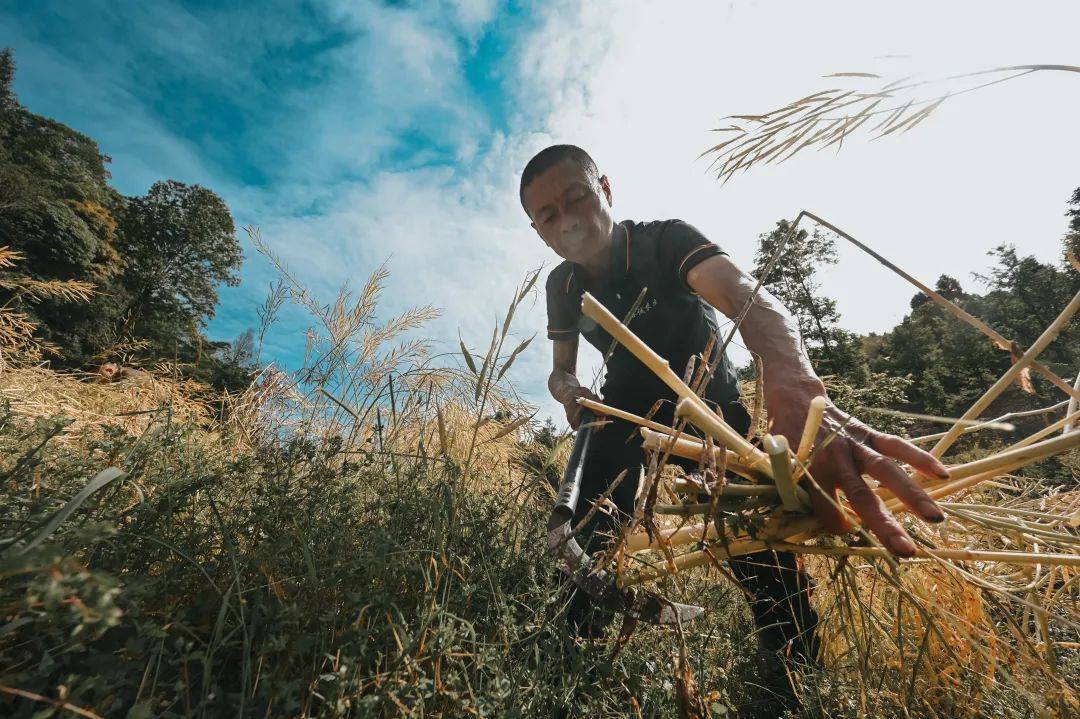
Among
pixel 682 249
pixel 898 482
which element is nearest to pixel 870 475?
pixel 898 482

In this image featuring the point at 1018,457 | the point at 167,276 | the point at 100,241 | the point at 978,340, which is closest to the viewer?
the point at 1018,457

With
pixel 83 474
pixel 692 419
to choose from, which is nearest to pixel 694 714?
pixel 692 419

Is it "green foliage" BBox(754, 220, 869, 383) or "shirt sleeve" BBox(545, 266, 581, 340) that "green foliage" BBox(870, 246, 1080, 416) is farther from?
"shirt sleeve" BBox(545, 266, 581, 340)

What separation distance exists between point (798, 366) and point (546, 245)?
2.06m

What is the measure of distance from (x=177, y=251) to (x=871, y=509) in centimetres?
2823

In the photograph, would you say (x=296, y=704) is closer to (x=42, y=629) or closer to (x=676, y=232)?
(x=42, y=629)

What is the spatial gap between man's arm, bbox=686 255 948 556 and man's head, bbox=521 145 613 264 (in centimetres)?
107

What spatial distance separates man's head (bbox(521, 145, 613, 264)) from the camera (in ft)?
8.42

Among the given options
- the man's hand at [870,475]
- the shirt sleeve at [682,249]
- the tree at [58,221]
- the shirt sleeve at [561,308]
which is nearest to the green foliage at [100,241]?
the tree at [58,221]

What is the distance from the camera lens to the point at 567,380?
261cm

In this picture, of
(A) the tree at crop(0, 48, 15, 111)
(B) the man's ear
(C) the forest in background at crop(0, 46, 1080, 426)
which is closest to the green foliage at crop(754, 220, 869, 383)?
(C) the forest in background at crop(0, 46, 1080, 426)

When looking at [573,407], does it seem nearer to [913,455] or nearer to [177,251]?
[913,455]

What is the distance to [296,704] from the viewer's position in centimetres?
68

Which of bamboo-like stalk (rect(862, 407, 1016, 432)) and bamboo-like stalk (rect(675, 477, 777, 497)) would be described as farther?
bamboo-like stalk (rect(675, 477, 777, 497))
